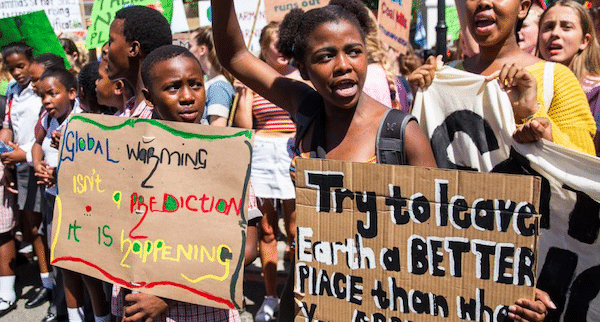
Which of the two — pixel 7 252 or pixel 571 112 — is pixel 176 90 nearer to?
pixel 571 112

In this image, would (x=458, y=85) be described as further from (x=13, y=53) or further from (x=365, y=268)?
(x=13, y=53)

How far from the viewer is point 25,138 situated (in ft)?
17.0

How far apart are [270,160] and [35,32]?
249cm

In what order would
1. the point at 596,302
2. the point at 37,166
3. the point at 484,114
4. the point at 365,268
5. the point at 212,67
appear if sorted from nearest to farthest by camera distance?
the point at 365,268 < the point at 596,302 < the point at 484,114 < the point at 37,166 < the point at 212,67

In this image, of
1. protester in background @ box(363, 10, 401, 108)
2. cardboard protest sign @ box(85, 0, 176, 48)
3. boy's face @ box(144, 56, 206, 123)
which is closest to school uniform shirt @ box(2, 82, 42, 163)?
cardboard protest sign @ box(85, 0, 176, 48)

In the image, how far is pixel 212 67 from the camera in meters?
5.14

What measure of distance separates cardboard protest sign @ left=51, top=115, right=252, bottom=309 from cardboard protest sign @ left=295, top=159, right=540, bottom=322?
0.26 meters

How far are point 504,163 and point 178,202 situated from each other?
1146mm

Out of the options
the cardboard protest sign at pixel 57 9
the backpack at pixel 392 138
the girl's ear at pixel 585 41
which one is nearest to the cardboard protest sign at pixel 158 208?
the backpack at pixel 392 138

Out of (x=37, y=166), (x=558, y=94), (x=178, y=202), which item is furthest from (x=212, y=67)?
(x=558, y=94)

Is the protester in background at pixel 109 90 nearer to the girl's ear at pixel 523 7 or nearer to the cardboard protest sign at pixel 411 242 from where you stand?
the cardboard protest sign at pixel 411 242

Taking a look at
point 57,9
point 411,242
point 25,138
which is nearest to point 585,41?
point 411,242

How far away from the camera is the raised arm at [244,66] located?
2.44m

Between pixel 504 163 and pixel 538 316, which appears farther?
pixel 504 163
